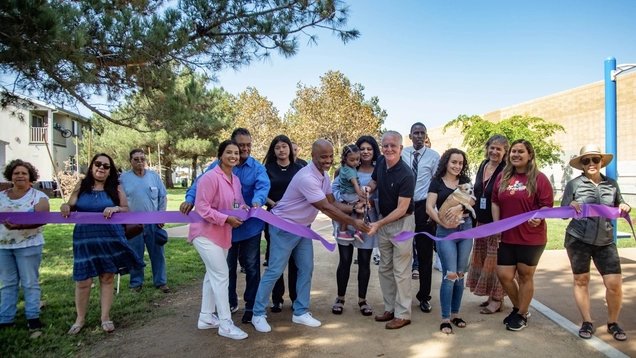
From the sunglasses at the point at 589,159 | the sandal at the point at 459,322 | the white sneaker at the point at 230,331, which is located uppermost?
the sunglasses at the point at 589,159

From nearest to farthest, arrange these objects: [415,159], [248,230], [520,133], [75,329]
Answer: [75,329] < [248,230] < [415,159] < [520,133]

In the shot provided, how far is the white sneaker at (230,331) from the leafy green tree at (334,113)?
1056 inches

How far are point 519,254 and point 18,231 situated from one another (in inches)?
204

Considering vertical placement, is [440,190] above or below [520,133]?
below

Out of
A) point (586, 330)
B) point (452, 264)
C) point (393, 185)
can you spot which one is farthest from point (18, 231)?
point (586, 330)

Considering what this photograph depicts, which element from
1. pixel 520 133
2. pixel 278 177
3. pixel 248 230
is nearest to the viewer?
pixel 248 230

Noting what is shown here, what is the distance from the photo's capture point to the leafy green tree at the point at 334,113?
101ft

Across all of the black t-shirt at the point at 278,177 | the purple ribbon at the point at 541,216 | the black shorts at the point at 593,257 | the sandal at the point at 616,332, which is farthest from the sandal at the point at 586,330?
the black t-shirt at the point at 278,177

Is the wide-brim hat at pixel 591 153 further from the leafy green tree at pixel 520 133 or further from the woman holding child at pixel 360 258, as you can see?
the leafy green tree at pixel 520 133

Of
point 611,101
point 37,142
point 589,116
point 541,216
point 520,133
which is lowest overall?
point 541,216

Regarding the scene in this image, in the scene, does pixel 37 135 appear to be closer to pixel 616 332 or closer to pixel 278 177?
pixel 278 177

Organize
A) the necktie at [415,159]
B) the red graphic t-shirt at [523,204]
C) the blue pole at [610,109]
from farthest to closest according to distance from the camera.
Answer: the blue pole at [610,109]
the necktie at [415,159]
the red graphic t-shirt at [523,204]

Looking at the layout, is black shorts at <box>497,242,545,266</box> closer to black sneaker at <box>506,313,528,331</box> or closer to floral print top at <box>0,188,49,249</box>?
black sneaker at <box>506,313,528,331</box>

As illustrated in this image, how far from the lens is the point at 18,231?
4148 millimetres
